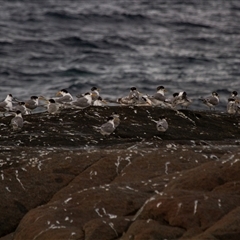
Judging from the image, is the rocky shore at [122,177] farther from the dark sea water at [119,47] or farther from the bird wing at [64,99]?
the dark sea water at [119,47]

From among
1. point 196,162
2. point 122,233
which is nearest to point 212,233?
point 122,233

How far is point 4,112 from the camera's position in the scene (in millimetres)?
24953

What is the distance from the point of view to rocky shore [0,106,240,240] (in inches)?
585

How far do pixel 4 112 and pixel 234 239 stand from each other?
40.1 ft

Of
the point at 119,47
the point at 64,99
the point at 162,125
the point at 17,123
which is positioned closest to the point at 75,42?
the point at 119,47

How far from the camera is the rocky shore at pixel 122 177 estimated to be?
1487 centimetres

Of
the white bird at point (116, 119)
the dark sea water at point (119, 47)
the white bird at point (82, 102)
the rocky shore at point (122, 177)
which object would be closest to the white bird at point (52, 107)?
the rocky shore at point (122, 177)

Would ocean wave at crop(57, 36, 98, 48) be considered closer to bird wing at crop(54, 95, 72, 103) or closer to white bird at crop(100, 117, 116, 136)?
bird wing at crop(54, 95, 72, 103)

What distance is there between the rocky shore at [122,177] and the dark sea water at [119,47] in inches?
755

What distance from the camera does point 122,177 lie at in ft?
57.5

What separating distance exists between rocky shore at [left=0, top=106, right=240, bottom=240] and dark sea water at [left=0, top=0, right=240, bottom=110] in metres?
19.2

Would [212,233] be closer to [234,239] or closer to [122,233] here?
[234,239]

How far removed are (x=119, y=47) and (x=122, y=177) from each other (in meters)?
42.4

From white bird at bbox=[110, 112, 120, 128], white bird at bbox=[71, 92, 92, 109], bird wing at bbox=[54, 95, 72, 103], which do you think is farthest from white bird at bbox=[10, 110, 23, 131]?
bird wing at bbox=[54, 95, 72, 103]
